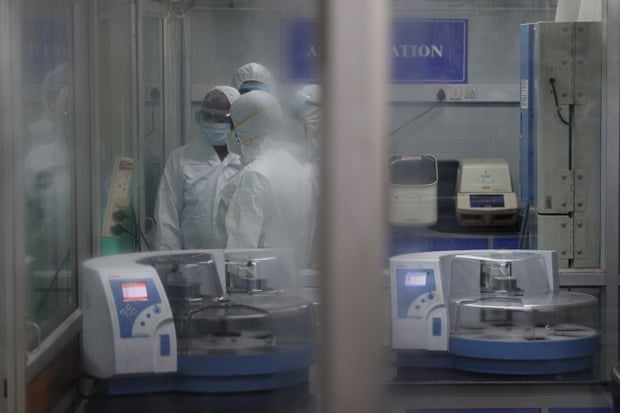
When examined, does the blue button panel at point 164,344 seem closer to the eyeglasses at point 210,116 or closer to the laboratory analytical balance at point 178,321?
the laboratory analytical balance at point 178,321

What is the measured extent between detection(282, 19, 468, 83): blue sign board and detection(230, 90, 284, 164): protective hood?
0.08 metres

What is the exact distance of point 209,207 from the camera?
139cm

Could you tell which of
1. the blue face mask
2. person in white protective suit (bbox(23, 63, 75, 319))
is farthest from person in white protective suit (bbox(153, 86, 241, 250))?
person in white protective suit (bbox(23, 63, 75, 319))

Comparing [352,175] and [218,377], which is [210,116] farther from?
[352,175]

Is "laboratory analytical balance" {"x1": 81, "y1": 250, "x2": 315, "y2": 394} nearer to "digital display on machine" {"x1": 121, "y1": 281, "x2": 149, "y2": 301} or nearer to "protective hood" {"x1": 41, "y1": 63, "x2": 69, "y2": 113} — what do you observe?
"digital display on machine" {"x1": 121, "y1": 281, "x2": 149, "y2": 301}

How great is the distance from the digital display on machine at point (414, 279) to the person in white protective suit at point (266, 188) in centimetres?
25

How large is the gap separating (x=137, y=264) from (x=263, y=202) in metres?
0.31

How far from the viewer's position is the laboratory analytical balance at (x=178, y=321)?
1.17m

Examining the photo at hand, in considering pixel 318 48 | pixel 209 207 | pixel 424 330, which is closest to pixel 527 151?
pixel 424 330

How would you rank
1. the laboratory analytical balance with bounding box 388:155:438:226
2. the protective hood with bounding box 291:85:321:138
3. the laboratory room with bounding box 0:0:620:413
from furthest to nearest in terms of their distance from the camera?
the laboratory room with bounding box 0:0:620:413 < the laboratory analytical balance with bounding box 388:155:438:226 < the protective hood with bounding box 291:85:321:138

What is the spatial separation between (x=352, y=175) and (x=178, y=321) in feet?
2.44

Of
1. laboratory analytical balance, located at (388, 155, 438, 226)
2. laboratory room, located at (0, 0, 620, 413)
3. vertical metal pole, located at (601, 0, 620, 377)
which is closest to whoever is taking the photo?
laboratory analytical balance, located at (388, 155, 438, 226)

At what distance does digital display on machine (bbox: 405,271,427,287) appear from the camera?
4.31 feet

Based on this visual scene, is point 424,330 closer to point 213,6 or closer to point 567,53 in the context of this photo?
point 213,6
